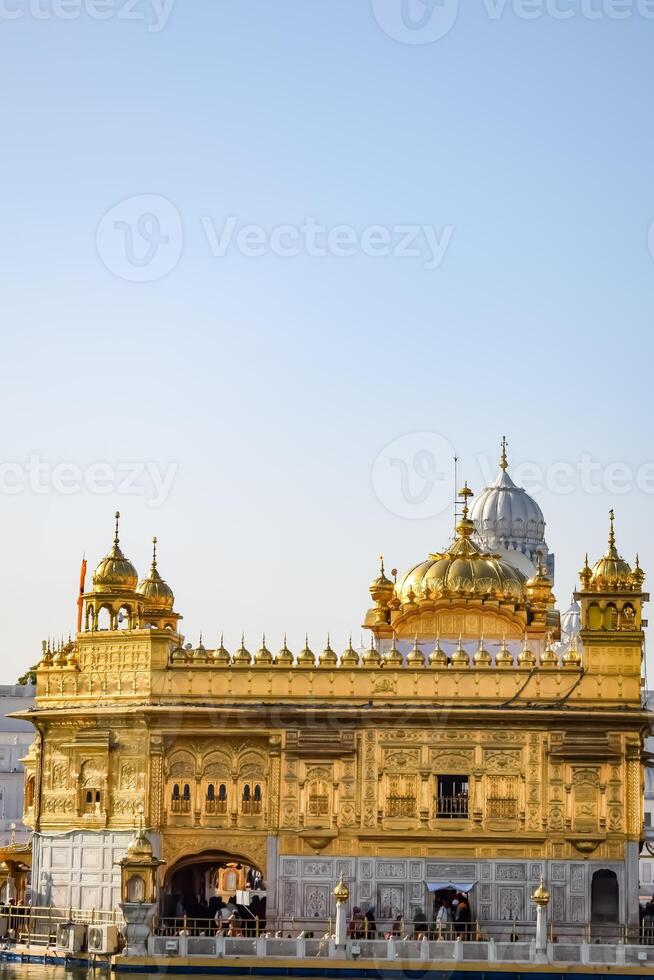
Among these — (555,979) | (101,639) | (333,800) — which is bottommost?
(555,979)

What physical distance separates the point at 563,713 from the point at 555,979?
638 centimetres

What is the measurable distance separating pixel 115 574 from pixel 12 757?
36.3 metres

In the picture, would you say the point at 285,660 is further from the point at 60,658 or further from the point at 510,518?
the point at 510,518

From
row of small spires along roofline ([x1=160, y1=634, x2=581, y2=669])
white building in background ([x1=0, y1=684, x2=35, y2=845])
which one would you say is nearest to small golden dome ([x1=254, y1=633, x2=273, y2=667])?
row of small spires along roofline ([x1=160, y1=634, x2=581, y2=669])

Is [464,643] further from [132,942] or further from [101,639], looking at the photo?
[132,942]

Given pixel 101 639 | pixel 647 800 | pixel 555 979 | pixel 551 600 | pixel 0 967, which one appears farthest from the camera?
pixel 647 800

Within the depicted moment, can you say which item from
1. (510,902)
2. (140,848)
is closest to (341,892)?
(140,848)

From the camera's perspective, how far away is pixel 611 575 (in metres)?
46.7

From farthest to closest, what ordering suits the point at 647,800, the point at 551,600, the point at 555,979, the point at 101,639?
1. the point at 647,800
2. the point at 551,600
3. the point at 101,639
4. the point at 555,979

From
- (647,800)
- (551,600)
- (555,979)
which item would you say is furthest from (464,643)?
(647,800)

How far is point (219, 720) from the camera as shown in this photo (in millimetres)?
46156

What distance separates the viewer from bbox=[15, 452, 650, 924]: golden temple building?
4481 centimetres

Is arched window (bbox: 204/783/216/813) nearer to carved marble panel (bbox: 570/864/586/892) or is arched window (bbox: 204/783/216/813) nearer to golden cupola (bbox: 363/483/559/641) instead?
golden cupola (bbox: 363/483/559/641)

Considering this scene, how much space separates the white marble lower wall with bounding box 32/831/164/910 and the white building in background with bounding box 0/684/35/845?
32209 mm
